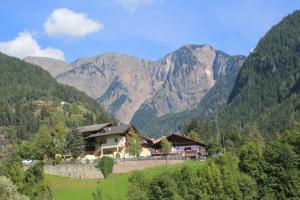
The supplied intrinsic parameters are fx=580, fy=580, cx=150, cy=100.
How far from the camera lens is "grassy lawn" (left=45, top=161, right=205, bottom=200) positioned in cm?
9131

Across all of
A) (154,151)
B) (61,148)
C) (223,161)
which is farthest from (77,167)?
(223,161)

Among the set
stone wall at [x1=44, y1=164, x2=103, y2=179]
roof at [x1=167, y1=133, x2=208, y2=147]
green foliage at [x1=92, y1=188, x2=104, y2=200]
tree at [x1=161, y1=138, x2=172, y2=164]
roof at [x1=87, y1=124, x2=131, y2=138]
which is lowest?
green foliage at [x1=92, y1=188, x2=104, y2=200]

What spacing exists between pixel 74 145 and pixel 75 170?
14664 mm

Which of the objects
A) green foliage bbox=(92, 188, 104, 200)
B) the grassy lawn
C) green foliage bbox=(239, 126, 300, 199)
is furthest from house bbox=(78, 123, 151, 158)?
green foliage bbox=(239, 126, 300, 199)

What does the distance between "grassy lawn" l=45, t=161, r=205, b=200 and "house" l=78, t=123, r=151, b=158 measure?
71.4 feet

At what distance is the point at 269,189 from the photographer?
76688mm

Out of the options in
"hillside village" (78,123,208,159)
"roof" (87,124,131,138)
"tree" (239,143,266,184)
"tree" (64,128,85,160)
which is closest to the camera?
"tree" (239,143,266,184)

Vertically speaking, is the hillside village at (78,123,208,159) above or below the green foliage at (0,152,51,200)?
above

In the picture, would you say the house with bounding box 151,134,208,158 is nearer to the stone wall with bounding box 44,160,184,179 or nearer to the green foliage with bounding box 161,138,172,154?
the green foliage with bounding box 161,138,172,154

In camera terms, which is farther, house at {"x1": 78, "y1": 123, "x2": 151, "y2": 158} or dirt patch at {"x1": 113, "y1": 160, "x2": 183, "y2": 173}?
house at {"x1": 78, "y1": 123, "x2": 151, "y2": 158}

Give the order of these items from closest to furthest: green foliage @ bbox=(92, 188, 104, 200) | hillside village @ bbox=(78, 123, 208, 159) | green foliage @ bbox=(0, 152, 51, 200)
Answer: green foliage @ bbox=(92, 188, 104, 200) → green foliage @ bbox=(0, 152, 51, 200) → hillside village @ bbox=(78, 123, 208, 159)

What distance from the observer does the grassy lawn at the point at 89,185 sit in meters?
91.3

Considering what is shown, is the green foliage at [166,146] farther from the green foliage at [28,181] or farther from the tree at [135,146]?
the green foliage at [28,181]

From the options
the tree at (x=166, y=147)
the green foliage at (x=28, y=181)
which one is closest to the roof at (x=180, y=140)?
the tree at (x=166, y=147)
